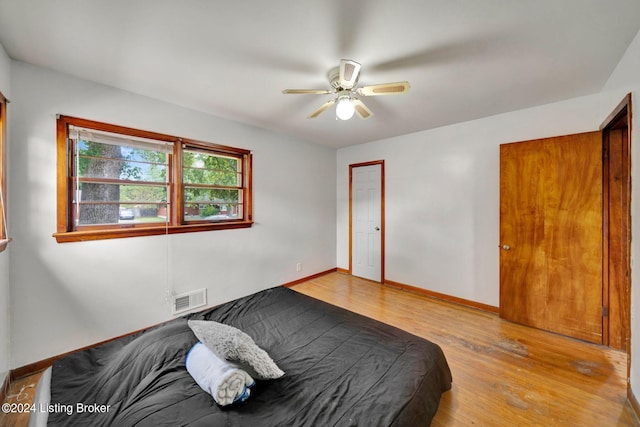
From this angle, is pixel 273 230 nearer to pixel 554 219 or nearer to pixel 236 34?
pixel 236 34

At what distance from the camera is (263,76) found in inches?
80.9

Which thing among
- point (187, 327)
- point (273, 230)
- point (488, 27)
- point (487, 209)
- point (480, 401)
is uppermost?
point (488, 27)

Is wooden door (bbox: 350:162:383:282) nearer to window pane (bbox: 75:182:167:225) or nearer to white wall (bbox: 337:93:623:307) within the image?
white wall (bbox: 337:93:623:307)

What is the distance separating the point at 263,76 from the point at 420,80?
1.35 m

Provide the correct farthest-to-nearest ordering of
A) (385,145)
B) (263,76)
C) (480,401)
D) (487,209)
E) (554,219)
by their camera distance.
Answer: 1. (385,145)
2. (487,209)
3. (554,219)
4. (263,76)
5. (480,401)

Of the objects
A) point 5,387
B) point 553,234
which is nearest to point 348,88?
point 553,234

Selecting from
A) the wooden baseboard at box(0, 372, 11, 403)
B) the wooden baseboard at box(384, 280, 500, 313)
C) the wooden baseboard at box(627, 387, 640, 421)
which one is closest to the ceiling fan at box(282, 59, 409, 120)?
the wooden baseboard at box(627, 387, 640, 421)

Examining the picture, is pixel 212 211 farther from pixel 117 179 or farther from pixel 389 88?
pixel 389 88

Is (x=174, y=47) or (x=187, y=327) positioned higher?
(x=174, y=47)

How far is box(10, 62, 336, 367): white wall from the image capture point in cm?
189

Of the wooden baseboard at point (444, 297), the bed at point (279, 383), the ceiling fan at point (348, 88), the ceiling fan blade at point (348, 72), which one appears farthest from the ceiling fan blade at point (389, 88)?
the wooden baseboard at point (444, 297)

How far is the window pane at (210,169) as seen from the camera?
2.85 metres

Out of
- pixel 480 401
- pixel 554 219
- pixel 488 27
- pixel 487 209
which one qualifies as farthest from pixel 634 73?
pixel 480 401

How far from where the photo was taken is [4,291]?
1771 mm
